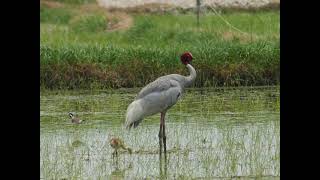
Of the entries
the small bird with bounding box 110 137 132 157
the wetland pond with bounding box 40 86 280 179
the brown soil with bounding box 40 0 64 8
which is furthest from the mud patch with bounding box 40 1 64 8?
the small bird with bounding box 110 137 132 157

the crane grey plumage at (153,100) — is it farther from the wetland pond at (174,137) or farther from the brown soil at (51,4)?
the brown soil at (51,4)

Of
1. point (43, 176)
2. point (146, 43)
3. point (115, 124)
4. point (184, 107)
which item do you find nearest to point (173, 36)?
point (146, 43)

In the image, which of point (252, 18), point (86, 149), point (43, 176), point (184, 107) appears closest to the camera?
point (43, 176)

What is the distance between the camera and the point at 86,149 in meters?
10.6

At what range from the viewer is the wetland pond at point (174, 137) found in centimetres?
951

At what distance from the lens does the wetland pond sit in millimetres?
9508

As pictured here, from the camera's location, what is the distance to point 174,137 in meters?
11.1

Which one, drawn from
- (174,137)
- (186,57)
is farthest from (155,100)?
(186,57)

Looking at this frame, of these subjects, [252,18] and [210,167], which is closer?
[210,167]

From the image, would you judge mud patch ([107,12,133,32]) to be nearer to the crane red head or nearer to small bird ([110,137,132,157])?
the crane red head

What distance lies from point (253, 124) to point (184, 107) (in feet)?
5.07

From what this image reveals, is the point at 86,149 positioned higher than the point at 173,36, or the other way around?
the point at 173,36

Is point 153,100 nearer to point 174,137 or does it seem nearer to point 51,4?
point 174,137
